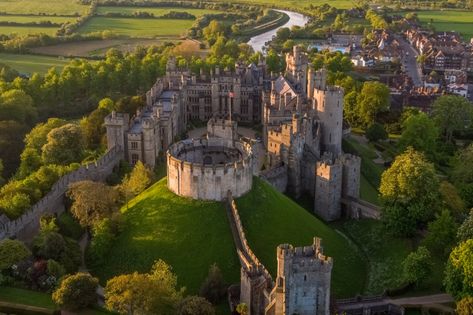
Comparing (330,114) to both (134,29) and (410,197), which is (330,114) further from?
(134,29)

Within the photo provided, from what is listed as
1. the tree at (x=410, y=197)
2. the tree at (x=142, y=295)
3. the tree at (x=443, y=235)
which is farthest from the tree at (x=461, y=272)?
the tree at (x=142, y=295)

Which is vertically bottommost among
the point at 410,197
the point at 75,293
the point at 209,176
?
the point at 75,293

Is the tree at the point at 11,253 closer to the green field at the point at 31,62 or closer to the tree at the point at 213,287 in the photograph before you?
the tree at the point at 213,287

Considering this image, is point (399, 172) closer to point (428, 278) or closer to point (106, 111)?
point (428, 278)

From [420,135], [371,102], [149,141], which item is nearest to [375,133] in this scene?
[420,135]

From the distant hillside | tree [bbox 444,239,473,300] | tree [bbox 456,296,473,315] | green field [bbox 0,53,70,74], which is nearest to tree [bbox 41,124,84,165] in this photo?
the distant hillside

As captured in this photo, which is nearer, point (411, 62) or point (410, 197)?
point (410, 197)

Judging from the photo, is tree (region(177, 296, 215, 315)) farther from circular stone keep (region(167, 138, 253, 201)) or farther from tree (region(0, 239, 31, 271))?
tree (region(0, 239, 31, 271))
